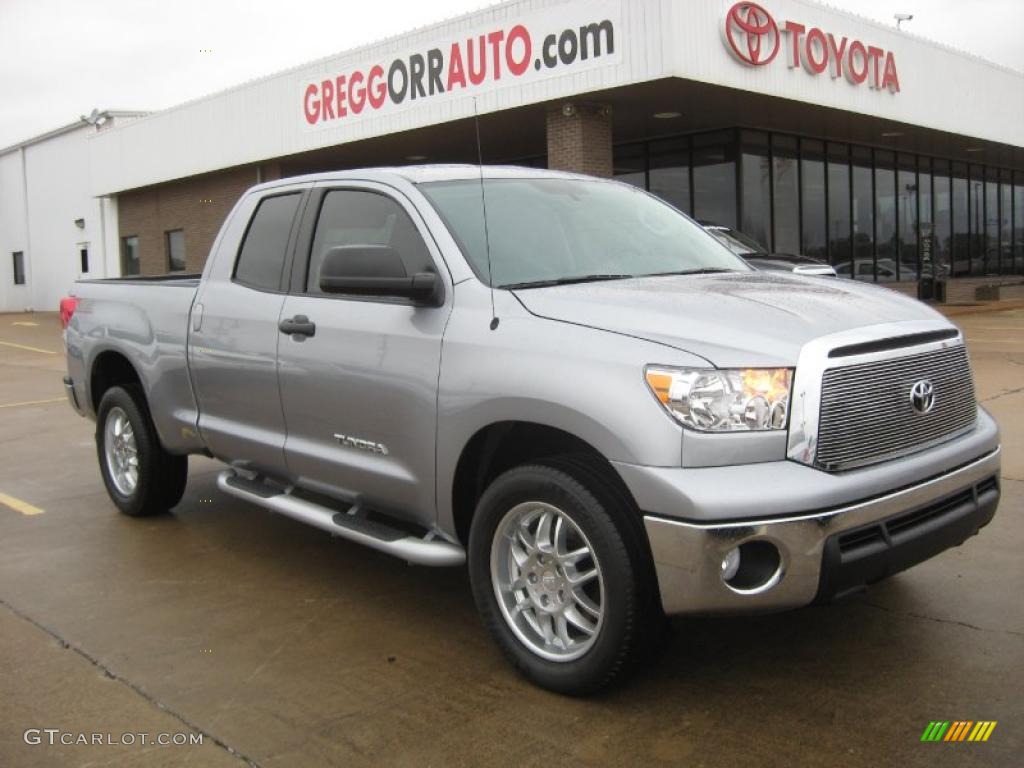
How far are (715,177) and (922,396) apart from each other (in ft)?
58.7

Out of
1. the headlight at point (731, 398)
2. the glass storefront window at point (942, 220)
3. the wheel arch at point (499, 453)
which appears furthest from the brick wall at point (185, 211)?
the headlight at point (731, 398)

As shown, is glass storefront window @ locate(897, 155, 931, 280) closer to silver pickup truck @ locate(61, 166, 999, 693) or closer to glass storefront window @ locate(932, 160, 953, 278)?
glass storefront window @ locate(932, 160, 953, 278)

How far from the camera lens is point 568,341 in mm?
3529

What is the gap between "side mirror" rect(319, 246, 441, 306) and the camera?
3.96m

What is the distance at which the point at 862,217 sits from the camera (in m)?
24.0

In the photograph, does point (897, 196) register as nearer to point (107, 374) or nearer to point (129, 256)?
point (129, 256)

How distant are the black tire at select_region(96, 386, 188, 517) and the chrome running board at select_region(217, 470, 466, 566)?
0.87 meters

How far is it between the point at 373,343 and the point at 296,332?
565 millimetres

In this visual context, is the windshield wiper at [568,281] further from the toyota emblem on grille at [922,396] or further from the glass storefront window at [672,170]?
the glass storefront window at [672,170]

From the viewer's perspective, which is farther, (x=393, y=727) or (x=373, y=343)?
(x=373, y=343)

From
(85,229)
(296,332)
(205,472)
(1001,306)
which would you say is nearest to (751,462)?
(296,332)

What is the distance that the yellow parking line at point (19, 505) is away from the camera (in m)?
6.61

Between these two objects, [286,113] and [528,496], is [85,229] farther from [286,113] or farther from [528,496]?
[528,496]

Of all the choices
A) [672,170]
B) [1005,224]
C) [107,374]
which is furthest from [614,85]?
[1005,224]
